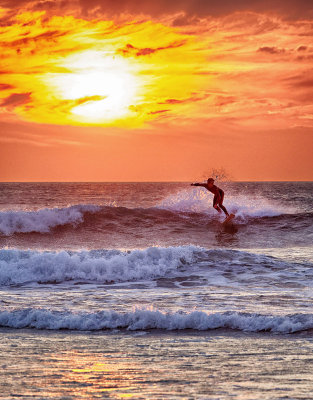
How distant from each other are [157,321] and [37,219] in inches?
776

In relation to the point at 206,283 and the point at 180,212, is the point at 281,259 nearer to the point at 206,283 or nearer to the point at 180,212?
the point at 206,283

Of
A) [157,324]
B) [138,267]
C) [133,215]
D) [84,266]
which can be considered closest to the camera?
[157,324]

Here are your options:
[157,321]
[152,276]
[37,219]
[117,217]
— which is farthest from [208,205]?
[157,321]

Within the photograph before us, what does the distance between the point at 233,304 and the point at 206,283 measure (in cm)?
284

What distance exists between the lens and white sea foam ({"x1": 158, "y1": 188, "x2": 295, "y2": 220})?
31172mm

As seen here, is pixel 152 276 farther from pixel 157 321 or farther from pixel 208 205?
pixel 208 205

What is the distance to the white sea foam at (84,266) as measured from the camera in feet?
43.4

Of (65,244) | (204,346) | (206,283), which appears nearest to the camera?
(204,346)

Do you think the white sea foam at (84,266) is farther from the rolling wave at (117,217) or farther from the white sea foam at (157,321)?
the rolling wave at (117,217)

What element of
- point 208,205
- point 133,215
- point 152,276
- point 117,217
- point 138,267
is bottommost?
point 152,276

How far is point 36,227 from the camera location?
2611 centimetres

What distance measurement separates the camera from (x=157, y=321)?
27.5 feet

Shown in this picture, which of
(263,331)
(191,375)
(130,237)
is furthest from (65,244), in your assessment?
(191,375)

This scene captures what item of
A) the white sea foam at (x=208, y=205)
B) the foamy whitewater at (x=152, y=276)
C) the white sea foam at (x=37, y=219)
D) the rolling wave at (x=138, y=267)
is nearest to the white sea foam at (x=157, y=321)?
the foamy whitewater at (x=152, y=276)
